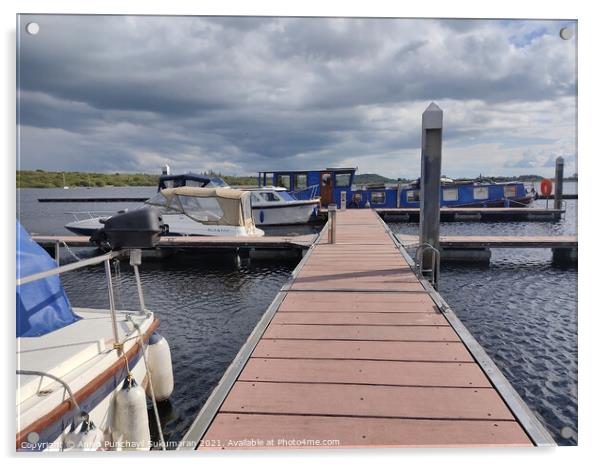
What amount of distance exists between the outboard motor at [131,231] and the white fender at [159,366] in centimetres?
168

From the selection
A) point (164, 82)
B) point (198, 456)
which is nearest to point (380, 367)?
point (198, 456)

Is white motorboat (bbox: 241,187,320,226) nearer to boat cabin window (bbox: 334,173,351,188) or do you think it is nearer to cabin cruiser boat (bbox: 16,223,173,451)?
boat cabin window (bbox: 334,173,351,188)

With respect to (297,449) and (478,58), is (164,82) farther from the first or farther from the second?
(297,449)

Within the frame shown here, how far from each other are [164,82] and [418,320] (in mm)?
2726

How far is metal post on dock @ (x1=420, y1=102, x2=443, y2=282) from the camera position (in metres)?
5.03

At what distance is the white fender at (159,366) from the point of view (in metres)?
3.73

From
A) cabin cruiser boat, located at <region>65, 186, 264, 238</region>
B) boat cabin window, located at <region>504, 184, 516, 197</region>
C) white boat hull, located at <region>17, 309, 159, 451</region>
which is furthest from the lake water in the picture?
boat cabin window, located at <region>504, 184, 516, 197</region>

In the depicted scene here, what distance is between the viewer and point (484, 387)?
238cm

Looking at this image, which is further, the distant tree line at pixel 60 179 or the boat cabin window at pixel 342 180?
the boat cabin window at pixel 342 180

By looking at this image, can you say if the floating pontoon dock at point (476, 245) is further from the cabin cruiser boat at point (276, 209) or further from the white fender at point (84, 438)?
the white fender at point (84, 438)

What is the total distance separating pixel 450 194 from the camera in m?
23.5

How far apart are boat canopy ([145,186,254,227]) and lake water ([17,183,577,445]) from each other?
50.4 inches

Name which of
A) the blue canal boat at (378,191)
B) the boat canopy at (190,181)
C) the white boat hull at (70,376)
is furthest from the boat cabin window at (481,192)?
the white boat hull at (70,376)

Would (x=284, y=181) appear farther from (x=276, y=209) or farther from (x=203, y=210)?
(x=203, y=210)
